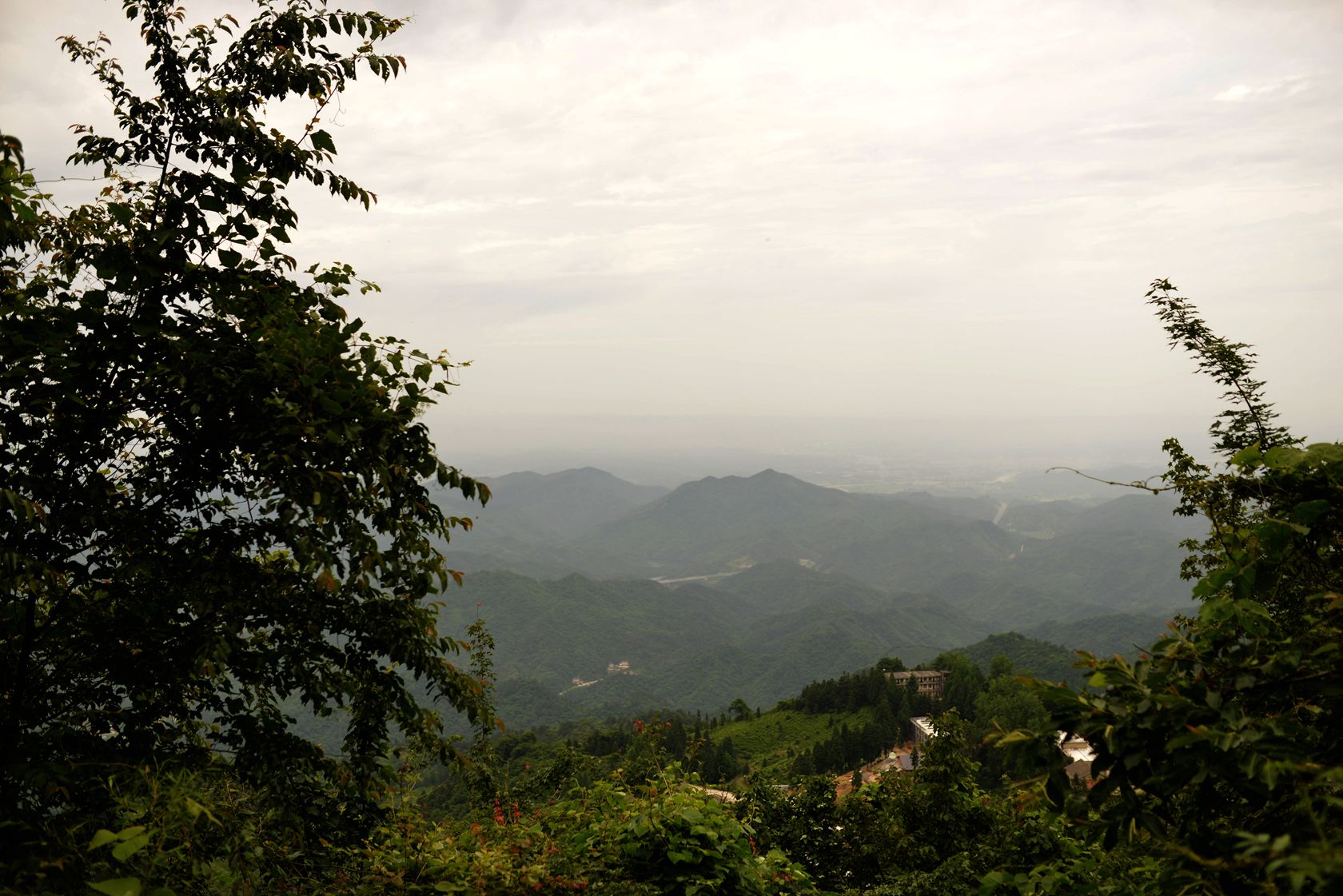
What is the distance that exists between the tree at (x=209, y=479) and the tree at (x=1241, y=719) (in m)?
3.58

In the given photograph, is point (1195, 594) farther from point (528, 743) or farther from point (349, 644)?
point (528, 743)

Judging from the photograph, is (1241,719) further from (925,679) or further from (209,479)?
(925,679)

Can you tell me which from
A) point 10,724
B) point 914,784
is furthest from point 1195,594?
point 914,784

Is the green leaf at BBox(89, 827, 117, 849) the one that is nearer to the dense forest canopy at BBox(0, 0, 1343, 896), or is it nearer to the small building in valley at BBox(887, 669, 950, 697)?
the dense forest canopy at BBox(0, 0, 1343, 896)

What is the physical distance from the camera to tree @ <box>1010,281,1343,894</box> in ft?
8.15

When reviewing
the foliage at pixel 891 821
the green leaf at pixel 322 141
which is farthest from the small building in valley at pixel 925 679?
the green leaf at pixel 322 141

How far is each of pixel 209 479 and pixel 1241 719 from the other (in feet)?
18.6

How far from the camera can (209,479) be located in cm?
467

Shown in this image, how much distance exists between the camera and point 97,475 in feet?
14.6

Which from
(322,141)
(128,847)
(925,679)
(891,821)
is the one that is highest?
(322,141)

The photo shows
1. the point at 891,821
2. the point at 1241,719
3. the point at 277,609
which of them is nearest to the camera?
the point at 1241,719

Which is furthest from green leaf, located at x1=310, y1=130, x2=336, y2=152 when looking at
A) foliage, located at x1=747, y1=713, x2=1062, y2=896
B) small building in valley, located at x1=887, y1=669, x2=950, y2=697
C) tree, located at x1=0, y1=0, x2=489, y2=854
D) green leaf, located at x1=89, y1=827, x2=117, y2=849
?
small building in valley, located at x1=887, y1=669, x2=950, y2=697

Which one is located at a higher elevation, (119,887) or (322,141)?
(322,141)

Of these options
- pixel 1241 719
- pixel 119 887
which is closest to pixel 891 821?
pixel 1241 719
